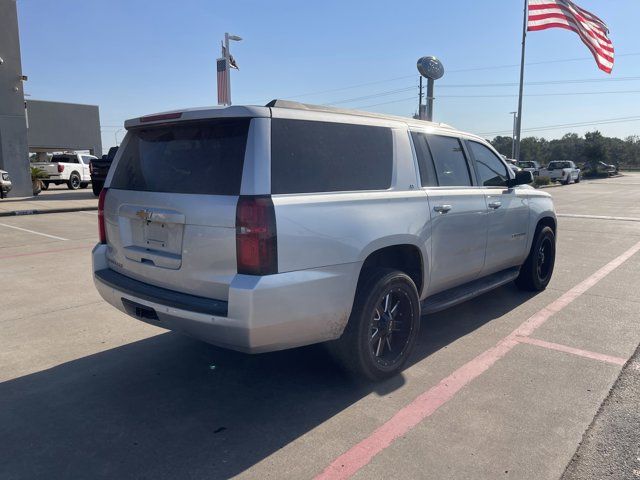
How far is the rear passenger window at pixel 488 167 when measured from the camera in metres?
5.23

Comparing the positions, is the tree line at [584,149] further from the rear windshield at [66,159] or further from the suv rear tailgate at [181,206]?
the suv rear tailgate at [181,206]

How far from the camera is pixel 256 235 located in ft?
9.69

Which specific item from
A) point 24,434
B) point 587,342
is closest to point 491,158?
point 587,342

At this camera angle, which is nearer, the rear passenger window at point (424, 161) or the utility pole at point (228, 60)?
the rear passenger window at point (424, 161)

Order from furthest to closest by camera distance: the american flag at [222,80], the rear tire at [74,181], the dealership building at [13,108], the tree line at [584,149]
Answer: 1. the tree line at [584,149]
2. the rear tire at [74,181]
3. the dealership building at [13,108]
4. the american flag at [222,80]

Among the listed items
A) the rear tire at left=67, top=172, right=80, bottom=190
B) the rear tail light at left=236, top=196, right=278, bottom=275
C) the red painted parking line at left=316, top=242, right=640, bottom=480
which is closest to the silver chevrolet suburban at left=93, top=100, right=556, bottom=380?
the rear tail light at left=236, top=196, right=278, bottom=275

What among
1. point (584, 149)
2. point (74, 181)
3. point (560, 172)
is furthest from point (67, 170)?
point (584, 149)

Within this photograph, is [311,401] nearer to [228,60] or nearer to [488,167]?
[488,167]

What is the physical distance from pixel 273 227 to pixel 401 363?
5.54 ft

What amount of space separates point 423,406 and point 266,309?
1.34 meters

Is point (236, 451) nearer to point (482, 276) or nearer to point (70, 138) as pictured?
point (482, 276)

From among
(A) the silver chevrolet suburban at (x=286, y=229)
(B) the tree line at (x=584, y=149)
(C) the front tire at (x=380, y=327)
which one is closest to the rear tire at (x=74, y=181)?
(A) the silver chevrolet suburban at (x=286, y=229)

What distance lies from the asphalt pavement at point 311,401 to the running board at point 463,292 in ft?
1.26

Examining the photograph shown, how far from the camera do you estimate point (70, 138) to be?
39.0 meters
